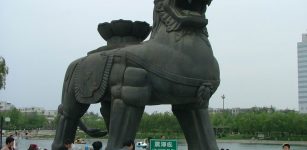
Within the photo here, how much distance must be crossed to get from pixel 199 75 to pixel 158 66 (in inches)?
21.3

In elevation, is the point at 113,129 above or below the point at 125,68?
below

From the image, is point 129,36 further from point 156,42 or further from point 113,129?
point 113,129

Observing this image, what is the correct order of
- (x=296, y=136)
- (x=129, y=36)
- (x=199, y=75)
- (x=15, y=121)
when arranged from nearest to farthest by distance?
(x=199, y=75) → (x=129, y=36) → (x=296, y=136) → (x=15, y=121)

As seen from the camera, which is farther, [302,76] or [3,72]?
[302,76]

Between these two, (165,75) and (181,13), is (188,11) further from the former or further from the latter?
(165,75)

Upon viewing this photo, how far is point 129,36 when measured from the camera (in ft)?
24.2

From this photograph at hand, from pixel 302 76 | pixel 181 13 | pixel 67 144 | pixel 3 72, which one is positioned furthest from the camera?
pixel 302 76

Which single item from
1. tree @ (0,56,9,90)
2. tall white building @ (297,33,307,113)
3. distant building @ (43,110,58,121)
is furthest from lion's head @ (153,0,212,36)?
distant building @ (43,110,58,121)

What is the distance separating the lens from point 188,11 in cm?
660

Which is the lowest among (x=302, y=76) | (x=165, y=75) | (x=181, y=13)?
(x=165, y=75)

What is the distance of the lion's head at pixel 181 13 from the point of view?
6.45 m

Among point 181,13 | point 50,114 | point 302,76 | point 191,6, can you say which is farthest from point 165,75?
point 50,114

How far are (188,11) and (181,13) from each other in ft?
0.38

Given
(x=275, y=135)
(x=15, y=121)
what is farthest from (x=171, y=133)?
(x=15, y=121)
